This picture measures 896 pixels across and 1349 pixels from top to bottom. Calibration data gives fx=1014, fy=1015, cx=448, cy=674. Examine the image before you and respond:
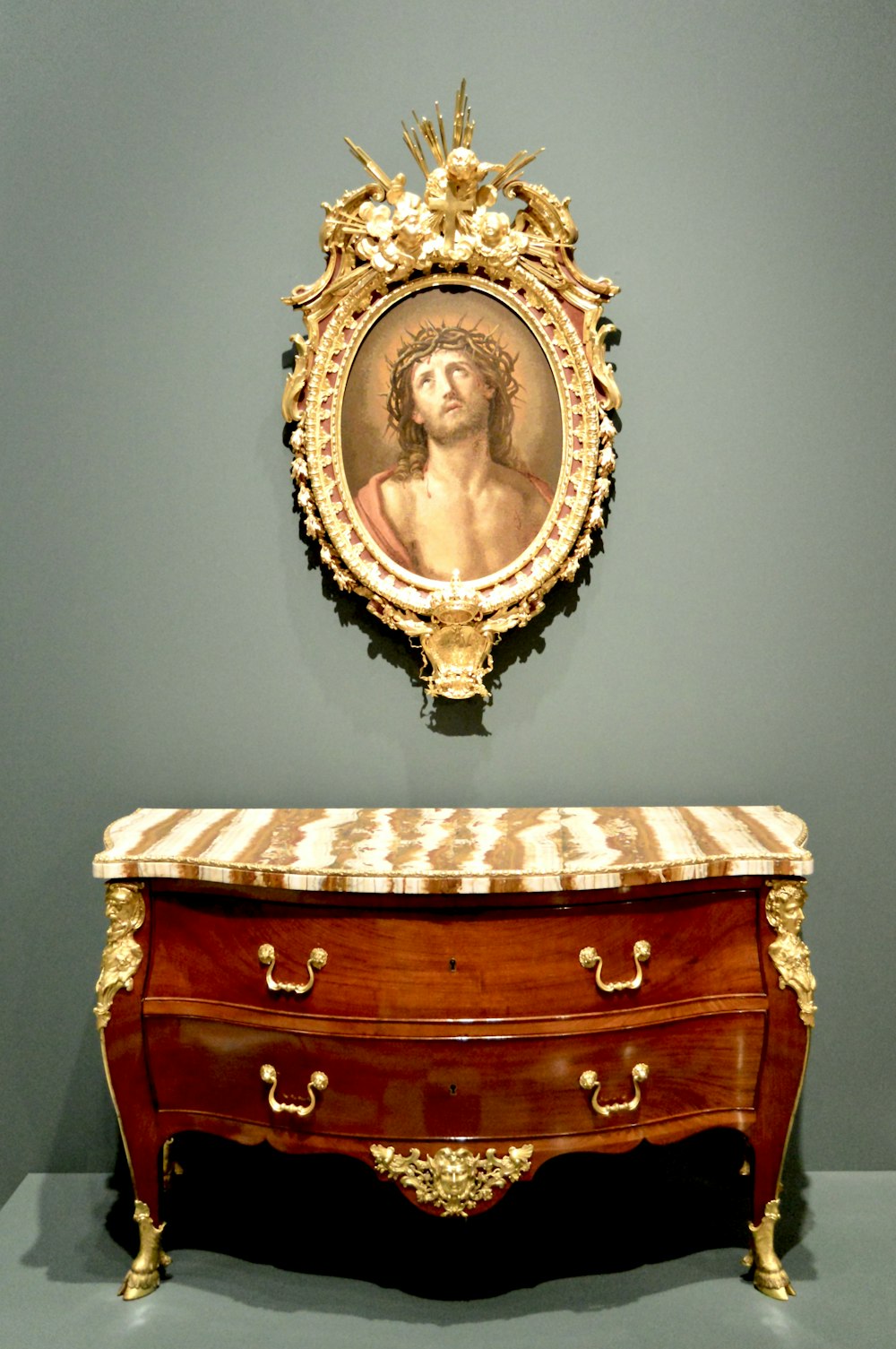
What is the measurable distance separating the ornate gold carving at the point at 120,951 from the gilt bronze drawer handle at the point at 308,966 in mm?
265

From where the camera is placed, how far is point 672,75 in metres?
2.47

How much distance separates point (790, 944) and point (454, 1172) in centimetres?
79

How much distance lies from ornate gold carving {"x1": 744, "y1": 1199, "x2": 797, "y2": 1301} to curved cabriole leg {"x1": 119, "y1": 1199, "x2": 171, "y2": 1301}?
1242 millimetres

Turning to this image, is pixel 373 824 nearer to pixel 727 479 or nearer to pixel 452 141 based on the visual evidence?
pixel 727 479

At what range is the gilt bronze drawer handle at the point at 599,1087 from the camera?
6.36ft

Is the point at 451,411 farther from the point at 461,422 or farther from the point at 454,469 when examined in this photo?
the point at 454,469

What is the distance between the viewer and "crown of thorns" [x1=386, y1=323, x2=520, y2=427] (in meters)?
2.43

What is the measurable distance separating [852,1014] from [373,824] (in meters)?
1.34

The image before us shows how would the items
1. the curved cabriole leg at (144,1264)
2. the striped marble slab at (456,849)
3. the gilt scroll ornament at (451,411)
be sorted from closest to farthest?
the striped marble slab at (456,849) → the curved cabriole leg at (144,1264) → the gilt scroll ornament at (451,411)

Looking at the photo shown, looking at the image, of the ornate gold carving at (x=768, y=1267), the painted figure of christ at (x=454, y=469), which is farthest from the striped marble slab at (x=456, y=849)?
the ornate gold carving at (x=768, y=1267)

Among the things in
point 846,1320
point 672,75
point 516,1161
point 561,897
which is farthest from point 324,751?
point 672,75

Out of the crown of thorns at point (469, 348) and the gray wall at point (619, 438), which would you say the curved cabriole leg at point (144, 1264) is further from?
the crown of thorns at point (469, 348)

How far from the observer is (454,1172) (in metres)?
1.93

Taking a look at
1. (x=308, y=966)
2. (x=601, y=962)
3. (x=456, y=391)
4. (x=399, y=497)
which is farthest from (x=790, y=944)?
(x=456, y=391)
